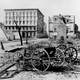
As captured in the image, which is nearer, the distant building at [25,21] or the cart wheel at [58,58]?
the cart wheel at [58,58]

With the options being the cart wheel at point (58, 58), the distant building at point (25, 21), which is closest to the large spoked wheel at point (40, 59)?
the cart wheel at point (58, 58)

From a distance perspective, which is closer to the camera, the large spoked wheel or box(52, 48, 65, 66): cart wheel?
the large spoked wheel

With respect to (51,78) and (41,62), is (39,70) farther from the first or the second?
(51,78)

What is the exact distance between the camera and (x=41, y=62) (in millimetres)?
6602

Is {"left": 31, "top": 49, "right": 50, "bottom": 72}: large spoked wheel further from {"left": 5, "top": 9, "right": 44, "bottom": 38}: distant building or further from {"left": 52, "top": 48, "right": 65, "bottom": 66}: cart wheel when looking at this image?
{"left": 5, "top": 9, "right": 44, "bottom": 38}: distant building

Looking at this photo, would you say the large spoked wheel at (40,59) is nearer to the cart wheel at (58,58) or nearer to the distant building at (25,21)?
the cart wheel at (58,58)

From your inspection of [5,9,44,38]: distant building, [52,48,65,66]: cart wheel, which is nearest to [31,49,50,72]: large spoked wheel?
[52,48,65,66]: cart wheel

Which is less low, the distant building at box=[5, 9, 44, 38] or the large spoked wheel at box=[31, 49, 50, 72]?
the distant building at box=[5, 9, 44, 38]

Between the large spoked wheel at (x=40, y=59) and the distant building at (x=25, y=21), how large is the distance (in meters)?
63.7

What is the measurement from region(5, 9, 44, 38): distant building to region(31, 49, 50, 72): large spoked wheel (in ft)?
209

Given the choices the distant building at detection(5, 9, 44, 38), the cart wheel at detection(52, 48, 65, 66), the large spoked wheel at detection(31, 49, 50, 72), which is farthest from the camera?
the distant building at detection(5, 9, 44, 38)

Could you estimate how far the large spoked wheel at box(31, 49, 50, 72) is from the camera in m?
6.51

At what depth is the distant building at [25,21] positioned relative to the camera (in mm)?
71188

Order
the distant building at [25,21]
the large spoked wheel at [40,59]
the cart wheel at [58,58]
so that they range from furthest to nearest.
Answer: the distant building at [25,21] → the cart wheel at [58,58] → the large spoked wheel at [40,59]
